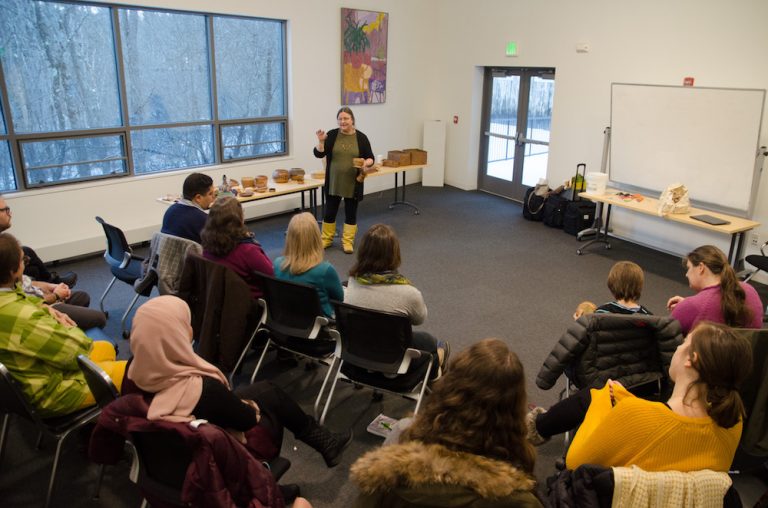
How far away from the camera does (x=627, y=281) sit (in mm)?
3041

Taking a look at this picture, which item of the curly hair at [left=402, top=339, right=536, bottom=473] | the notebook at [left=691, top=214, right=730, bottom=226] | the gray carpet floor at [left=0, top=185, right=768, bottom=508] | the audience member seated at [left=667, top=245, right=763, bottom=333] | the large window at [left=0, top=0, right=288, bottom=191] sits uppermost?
the large window at [left=0, top=0, right=288, bottom=191]

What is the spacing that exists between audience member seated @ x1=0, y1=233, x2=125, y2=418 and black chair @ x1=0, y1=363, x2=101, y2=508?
0.04m

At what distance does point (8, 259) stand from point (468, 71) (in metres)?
7.38

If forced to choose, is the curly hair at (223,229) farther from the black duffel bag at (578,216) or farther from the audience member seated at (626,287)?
the black duffel bag at (578,216)

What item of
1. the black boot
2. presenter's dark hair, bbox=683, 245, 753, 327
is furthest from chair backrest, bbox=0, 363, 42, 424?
presenter's dark hair, bbox=683, 245, 753, 327

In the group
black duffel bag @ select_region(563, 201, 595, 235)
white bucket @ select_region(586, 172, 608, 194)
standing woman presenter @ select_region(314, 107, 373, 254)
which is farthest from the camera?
black duffel bag @ select_region(563, 201, 595, 235)

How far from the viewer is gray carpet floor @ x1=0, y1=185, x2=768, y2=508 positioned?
2.86 metres

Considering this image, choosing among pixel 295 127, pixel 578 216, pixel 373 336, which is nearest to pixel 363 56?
pixel 295 127

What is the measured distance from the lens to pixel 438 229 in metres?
7.25

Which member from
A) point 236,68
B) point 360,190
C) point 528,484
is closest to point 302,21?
point 236,68

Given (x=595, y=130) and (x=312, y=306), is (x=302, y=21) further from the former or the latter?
(x=312, y=306)

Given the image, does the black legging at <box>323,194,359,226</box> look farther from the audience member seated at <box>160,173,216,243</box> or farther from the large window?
the audience member seated at <box>160,173,216,243</box>

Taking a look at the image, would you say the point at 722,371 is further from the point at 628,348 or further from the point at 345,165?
the point at 345,165

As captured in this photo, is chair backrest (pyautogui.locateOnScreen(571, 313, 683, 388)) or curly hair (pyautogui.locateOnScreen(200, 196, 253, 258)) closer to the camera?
chair backrest (pyautogui.locateOnScreen(571, 313, 683, 388))
